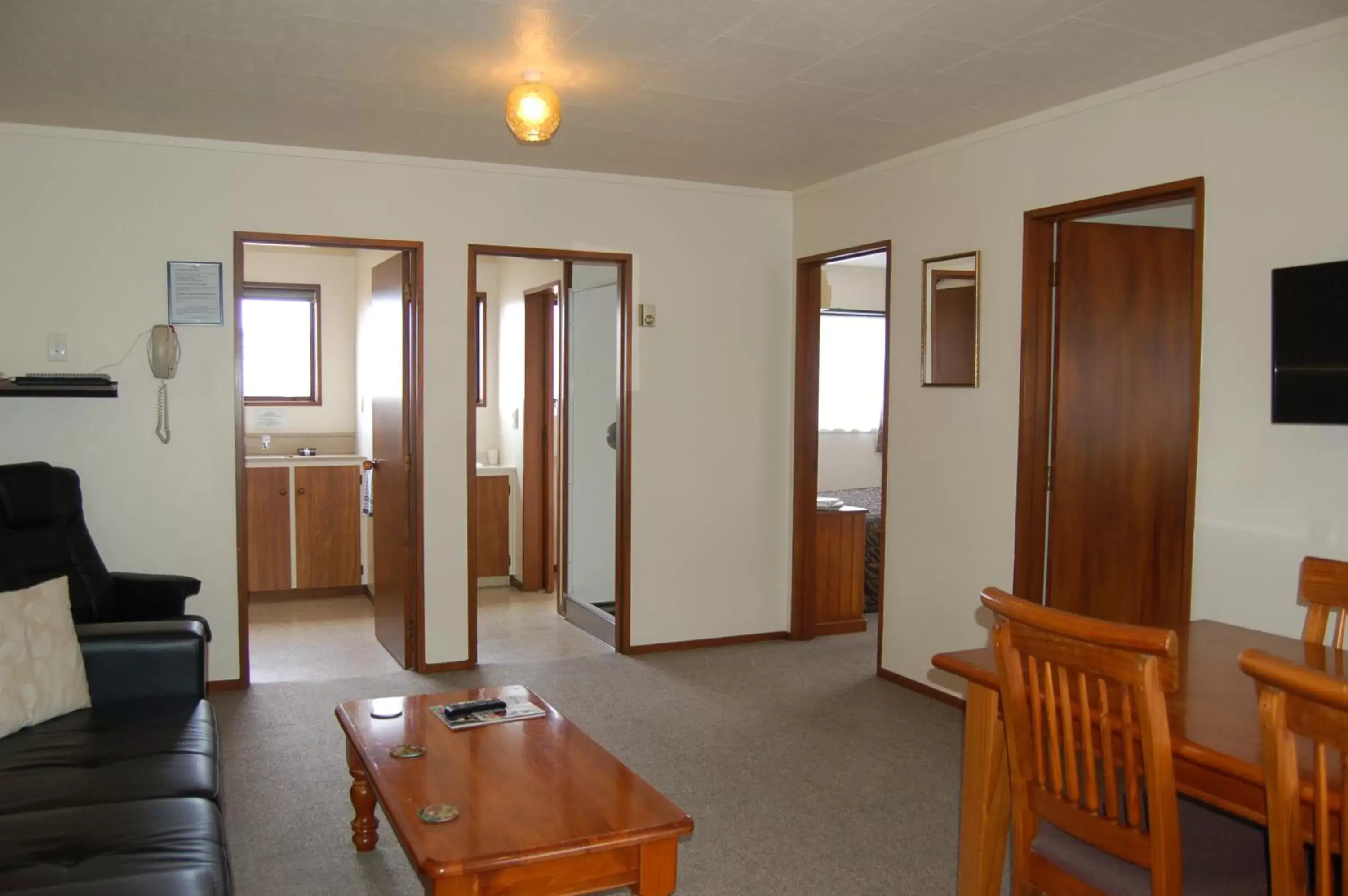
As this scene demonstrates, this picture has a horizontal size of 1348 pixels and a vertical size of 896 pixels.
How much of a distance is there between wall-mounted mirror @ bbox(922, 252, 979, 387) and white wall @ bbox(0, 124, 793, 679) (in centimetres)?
113

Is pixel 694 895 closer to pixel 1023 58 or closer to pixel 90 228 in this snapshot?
pixel 1023 58

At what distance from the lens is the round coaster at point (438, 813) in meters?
2.12

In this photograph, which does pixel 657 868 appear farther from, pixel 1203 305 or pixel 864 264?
pixel 864 264

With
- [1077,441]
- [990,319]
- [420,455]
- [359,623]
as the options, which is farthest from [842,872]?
[359,623]

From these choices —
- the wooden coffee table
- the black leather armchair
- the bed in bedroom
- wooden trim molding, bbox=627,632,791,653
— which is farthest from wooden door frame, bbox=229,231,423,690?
the bed in bedroom

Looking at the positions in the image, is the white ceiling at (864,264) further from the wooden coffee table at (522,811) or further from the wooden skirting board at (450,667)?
the wooden coffee table at (522,811)

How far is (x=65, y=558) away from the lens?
3.59 metres

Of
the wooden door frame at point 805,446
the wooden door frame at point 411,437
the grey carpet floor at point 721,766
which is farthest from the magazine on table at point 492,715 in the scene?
the wooden door frame at point 805,446

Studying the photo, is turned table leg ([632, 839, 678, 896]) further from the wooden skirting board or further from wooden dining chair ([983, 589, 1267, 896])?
the wooden skirting board

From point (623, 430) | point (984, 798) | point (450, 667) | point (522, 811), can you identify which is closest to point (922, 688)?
point (623, 430)

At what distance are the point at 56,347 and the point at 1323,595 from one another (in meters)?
4.48

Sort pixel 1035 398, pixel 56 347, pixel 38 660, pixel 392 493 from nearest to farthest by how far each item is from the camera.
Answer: pixel 38 660, pixel 1035 398, pixel 56 347, pixel 392 493

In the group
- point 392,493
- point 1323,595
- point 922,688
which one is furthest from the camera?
point 392,493

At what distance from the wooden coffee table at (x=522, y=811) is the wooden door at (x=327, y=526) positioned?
376cm
